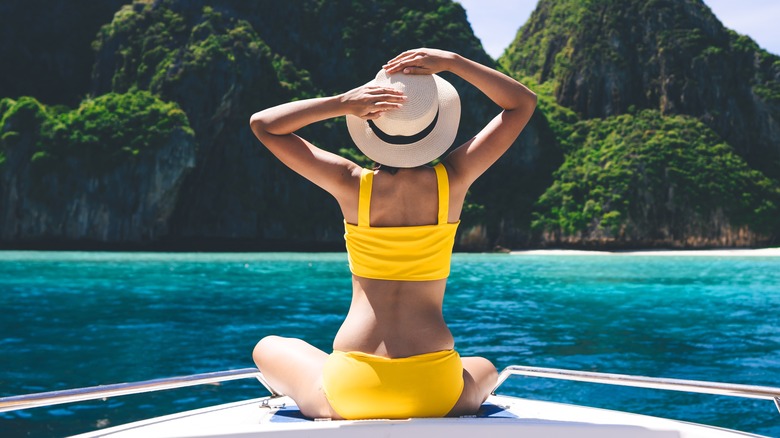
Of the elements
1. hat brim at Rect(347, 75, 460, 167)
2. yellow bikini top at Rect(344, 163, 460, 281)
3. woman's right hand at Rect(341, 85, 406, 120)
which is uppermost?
woman's right hand at Rect(341, 85, 406, 120)

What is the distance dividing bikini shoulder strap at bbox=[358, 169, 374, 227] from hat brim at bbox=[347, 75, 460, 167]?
2.2 inches

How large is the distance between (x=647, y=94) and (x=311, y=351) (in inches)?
3391

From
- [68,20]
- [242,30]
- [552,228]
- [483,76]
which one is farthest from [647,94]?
[483,76]

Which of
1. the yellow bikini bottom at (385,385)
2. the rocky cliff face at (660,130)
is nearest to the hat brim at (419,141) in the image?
the yellow bikini bottom at (385,385)

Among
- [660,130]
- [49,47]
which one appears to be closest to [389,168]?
[49,47]

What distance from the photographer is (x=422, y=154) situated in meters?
2.00

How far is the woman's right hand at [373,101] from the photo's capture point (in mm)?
1961

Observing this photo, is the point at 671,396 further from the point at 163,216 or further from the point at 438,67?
the point at 163,216

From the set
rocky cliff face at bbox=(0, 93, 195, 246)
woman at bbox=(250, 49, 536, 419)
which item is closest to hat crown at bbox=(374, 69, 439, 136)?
Answer: woman at bbox=(250, 49, 536, 419)

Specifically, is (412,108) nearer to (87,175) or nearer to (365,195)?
(365,195)

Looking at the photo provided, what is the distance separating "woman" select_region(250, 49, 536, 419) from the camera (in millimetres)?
1980

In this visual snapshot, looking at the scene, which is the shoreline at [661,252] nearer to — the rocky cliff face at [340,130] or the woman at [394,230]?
the rocky cliff face at [340,130]

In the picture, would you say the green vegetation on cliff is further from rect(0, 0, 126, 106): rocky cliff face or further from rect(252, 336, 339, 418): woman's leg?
rect(252, 336, 339, 418): woman's leg

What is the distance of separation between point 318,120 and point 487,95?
53 cm
